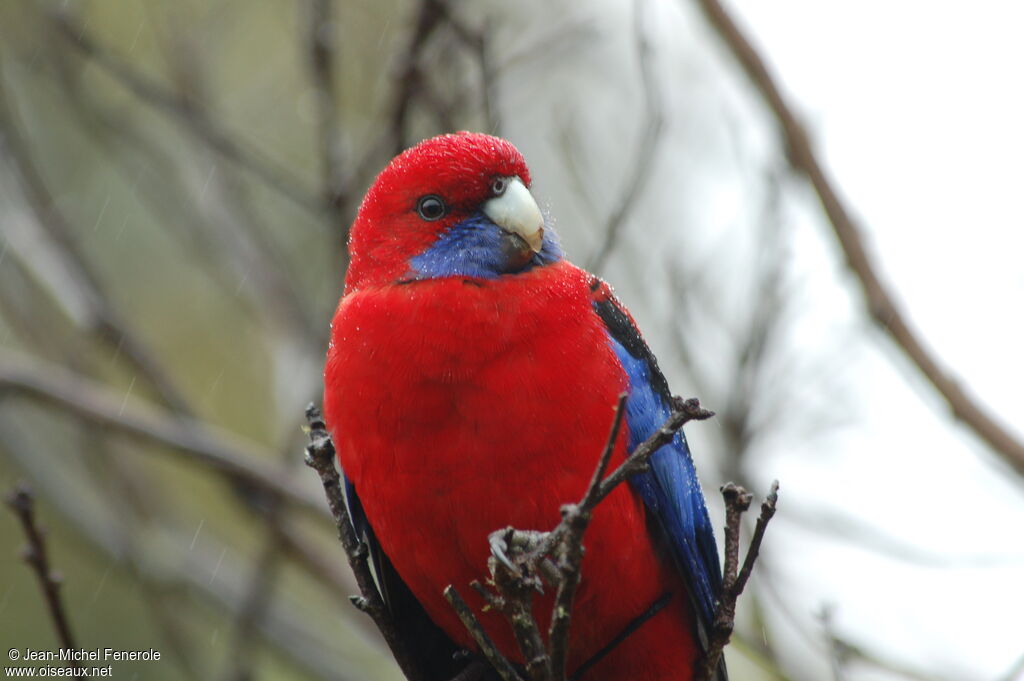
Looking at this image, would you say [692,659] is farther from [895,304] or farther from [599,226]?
[599,226]

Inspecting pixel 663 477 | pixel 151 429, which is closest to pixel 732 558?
pixel 663 477

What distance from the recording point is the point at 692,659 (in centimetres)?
355

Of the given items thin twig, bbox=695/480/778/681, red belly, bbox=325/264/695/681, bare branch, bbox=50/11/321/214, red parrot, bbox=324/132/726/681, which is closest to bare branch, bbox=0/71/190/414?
bare branch, bbox=50/11/321/214

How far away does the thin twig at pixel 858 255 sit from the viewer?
3252mm

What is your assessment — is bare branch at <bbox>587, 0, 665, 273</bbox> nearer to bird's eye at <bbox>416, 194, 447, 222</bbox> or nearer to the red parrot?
the red parrot

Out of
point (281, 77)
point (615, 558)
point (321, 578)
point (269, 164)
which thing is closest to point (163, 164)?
point (269, 164)

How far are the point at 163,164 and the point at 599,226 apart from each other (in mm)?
2289

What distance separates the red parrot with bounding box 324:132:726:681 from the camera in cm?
301

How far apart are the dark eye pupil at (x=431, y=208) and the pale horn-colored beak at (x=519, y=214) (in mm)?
134

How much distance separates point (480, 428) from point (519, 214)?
76 centimetres

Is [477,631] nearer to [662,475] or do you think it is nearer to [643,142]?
[662,475]

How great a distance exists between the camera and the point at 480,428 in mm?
2979

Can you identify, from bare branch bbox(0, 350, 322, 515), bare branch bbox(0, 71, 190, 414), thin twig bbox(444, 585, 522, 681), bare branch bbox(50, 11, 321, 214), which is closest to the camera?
thin twig bbox(444, 585, 522, 681)

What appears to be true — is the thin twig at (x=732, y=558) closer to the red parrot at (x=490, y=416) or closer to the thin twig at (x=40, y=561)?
the red parrot at (x=490, y=416)
